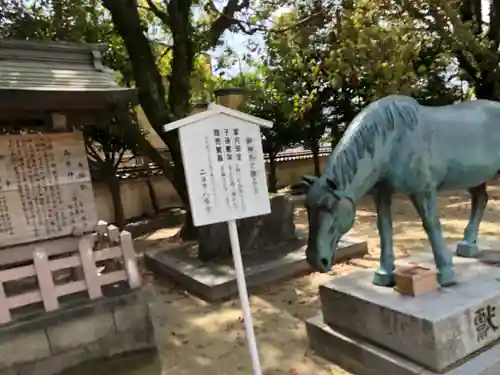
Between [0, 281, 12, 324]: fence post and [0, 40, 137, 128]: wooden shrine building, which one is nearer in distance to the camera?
[0, 281, 12, 324]: fence post

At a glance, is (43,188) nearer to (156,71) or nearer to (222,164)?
(222,164)

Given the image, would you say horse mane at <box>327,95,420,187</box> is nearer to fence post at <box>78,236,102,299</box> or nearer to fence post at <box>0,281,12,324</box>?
fence post at <box>78,236,102,299</box>

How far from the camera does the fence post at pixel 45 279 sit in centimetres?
454

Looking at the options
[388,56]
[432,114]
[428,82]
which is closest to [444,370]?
[432,114]

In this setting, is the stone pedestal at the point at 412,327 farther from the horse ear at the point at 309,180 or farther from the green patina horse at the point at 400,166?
the horse ear at the point at 309,180

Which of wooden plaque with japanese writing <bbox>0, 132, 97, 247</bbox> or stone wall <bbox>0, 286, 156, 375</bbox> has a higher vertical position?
wooden plaque with japanese writing <bbox>0, 132, 97, 247</bbox>

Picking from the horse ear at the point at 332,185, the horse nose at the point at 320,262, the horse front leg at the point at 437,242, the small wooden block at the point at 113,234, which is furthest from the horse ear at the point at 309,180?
the small wooden block at the point at 113,234

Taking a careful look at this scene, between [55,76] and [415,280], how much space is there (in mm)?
4377

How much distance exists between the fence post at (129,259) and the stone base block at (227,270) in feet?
Result: 4.77

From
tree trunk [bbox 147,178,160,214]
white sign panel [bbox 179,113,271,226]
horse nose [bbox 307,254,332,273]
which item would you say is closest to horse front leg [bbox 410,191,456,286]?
horse nose [bbox 307,254,332,273]

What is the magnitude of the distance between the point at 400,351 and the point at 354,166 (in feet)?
5.02

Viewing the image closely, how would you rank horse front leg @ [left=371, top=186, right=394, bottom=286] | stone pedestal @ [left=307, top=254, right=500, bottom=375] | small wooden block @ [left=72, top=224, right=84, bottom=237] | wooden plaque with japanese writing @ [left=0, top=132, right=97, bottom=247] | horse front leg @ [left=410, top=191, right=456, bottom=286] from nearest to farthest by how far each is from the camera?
stone pedestal @ [left=307, top=254, right=500, bottom=375], horse front leg @ [left=410, top=191, right=456, bottom=286], horse front leg @ [left=371, top=186, right=394, bottom=286], wooden plaque with japanese writing @ [left=0, top=132, right=97, bottom=247], small wooden block @ [left=72, top=224, right=84, bottom=237]

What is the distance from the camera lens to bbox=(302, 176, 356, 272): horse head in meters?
3.61

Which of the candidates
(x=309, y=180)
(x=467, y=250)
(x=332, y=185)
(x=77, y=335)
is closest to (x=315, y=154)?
(x=467, y=250)
